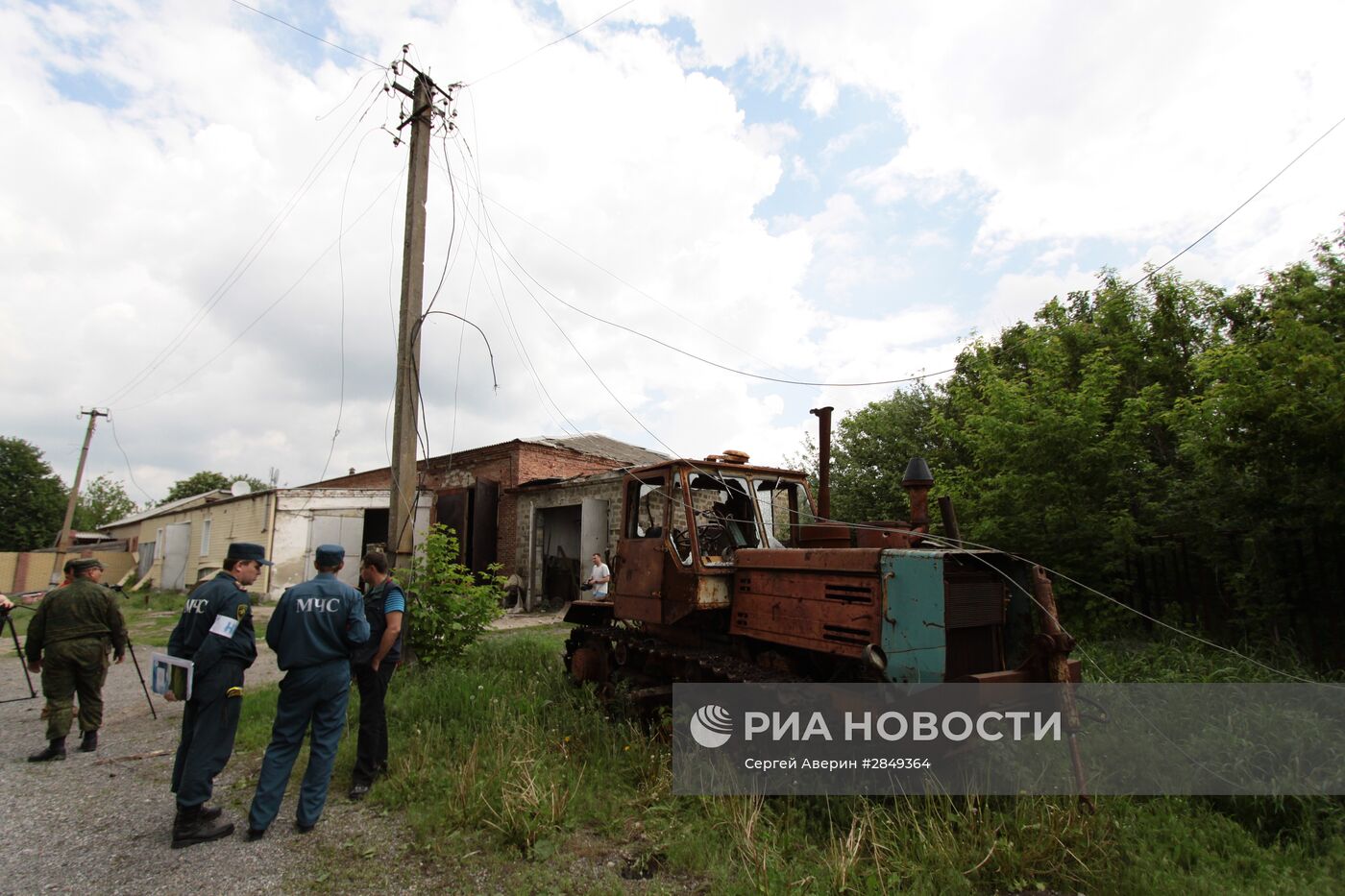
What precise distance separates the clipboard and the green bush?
11.7 ft

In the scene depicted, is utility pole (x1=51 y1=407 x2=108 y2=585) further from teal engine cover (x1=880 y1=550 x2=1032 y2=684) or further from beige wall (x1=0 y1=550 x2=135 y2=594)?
teal engine cover (x1=880 y1=550 x2=1032 y2=684)

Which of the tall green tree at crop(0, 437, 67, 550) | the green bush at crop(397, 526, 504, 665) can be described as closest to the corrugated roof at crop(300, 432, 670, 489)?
the green bush at crop(397, 526, 504, 665)

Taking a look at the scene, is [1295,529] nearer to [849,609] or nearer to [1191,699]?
[1191,699]

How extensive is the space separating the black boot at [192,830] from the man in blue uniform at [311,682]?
27cm

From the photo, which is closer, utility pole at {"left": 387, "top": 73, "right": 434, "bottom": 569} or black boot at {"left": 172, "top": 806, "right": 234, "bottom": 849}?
black boot at {"left": 172, "top": 806, "right": 234, "bottom": 849}

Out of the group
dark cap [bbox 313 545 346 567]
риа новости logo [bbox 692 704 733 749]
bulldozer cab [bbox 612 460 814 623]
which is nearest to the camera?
dark cap [bbox 313 545 346 567]

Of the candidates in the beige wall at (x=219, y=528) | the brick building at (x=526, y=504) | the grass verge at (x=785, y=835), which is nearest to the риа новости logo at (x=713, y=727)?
the grass verge at (x=785, y=835)

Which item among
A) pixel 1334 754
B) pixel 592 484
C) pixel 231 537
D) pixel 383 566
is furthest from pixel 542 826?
pixel 231 537

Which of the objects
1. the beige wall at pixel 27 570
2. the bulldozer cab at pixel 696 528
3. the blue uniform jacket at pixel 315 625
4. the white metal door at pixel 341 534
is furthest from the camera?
the beige wall at pixel 27 570

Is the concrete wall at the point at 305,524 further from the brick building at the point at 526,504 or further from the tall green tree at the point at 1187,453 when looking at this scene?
the tall green tree at the point at 1187,453

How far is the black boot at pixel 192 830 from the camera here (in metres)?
4.05

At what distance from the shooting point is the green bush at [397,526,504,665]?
8.05m

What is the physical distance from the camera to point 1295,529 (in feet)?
21.9

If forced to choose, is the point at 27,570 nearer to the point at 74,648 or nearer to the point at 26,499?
the point at 26,499
